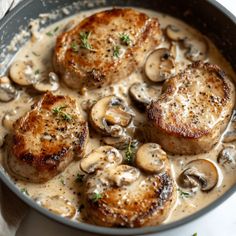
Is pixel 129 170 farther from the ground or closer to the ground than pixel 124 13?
closer to the ground

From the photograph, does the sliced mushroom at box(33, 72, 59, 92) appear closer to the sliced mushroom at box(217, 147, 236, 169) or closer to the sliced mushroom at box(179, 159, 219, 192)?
the sliced mushroom at box(179, 159, 219, 192)

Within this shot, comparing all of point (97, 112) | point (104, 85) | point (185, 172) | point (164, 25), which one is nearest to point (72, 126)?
point (97, 112)

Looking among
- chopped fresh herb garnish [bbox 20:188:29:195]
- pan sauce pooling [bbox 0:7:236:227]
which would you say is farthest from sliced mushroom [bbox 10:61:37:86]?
chopped fresh herb garnish [bbox 20:188:29:195]

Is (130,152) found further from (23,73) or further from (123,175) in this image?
(23,73)

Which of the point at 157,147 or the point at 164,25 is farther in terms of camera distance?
the point at 164,25

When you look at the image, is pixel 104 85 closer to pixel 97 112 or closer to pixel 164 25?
pixel 97 112

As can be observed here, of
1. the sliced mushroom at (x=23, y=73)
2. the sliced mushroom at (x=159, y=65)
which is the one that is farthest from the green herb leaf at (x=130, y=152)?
the sliced mushroom at (x=23, y=73)
